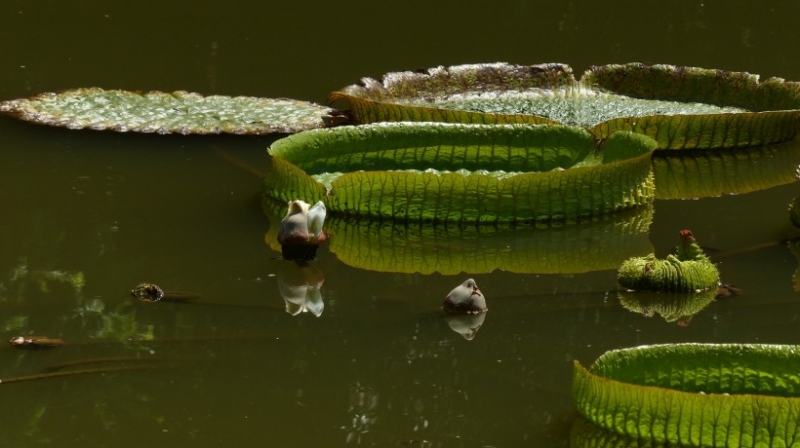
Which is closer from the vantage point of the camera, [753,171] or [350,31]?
[753,171]

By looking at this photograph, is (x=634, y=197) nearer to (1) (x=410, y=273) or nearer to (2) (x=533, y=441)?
(1) (x=410, y=273)

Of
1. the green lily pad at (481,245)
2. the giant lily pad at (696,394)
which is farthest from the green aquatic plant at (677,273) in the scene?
the giant lily pad at (696,394)

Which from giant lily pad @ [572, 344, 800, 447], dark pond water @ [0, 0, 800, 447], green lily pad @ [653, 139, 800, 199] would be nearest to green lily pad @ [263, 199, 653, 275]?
dark pond water @ [0, 0, 800, 447]

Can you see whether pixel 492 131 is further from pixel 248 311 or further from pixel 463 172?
pixel 248 311

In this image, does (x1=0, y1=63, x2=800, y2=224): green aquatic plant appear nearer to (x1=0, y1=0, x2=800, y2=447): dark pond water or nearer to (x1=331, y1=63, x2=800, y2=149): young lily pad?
(x1=331, y1=63, x2=800, y2=149): young lily pad

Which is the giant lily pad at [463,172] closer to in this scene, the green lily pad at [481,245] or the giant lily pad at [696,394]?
the green lily pad at [481,245]

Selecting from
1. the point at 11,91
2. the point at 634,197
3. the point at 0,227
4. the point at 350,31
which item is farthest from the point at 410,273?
the point at 350,31

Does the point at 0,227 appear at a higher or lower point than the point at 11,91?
lower
